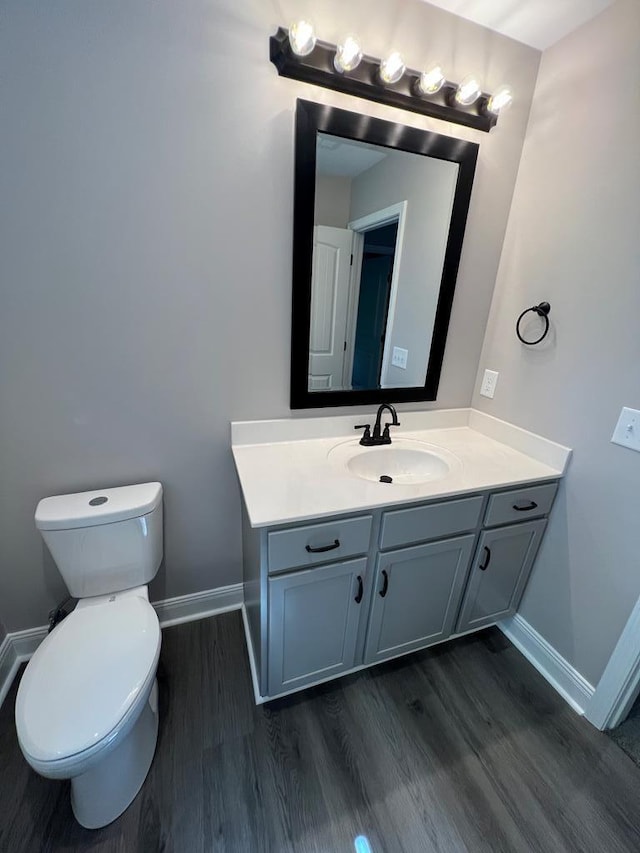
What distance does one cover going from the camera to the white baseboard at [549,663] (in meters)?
1.36

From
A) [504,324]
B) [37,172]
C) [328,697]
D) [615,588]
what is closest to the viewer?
[37,172]

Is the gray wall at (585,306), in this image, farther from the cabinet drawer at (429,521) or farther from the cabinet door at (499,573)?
the cabinet drawer at (429,521)

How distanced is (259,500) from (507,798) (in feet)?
4.08

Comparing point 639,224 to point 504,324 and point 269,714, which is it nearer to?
point 504,324

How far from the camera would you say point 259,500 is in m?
1.06

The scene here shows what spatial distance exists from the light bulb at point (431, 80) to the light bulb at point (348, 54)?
0.78ft

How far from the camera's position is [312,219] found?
4.09 feet

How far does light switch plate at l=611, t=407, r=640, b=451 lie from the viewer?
3.69 feet

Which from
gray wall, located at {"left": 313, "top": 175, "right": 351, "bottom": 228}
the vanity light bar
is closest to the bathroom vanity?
gray wall, located at {"left": 313, "top": 175, "right": 351, "bottom": 228}

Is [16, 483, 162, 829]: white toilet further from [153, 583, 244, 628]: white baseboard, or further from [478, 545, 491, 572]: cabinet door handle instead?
[478, 545, 491, 572]: cabinet door handle

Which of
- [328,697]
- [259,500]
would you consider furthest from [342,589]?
[328,697]

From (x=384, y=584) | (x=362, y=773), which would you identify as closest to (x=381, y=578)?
(x=384, y=584)

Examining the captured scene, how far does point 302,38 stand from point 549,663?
2.41 m

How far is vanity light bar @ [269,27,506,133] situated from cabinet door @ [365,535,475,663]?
1.54 m
